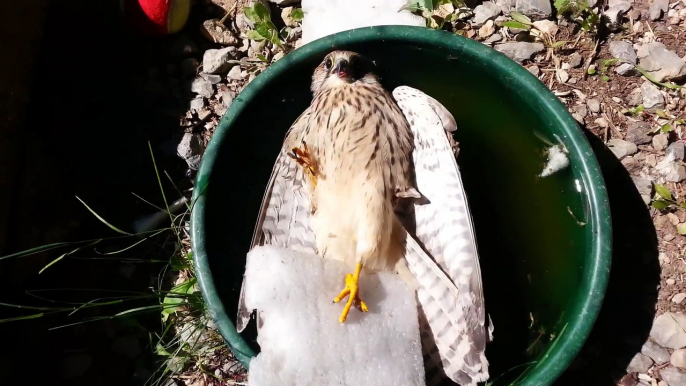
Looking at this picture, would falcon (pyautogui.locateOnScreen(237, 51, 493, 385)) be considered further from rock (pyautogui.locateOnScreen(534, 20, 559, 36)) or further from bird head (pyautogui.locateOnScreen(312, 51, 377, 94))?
rock (pyautogui.locateOnScreen(534, 20, 559, 36))

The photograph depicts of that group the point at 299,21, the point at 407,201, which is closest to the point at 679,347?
the point at 407,201

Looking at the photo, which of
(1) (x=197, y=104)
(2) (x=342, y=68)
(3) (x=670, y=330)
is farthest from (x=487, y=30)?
(3) (x=670, y=330)

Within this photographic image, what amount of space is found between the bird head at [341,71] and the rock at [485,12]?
64cm

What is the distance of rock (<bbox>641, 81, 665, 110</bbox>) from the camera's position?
2.68 m

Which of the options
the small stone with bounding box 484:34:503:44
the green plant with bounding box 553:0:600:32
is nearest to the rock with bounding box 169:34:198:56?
the small stone with bounding box 484:34:503:44

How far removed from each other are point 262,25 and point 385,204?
1.11m

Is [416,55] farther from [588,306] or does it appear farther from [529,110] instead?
[588,306]

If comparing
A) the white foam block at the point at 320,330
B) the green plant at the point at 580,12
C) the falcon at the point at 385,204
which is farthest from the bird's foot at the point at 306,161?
the green plant at the point at 580,12

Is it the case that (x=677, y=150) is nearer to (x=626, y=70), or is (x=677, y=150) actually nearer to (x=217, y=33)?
(x=626, y=70)

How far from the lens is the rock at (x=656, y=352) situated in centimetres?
235

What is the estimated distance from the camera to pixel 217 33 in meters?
2.91

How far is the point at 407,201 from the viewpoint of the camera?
7.75ft

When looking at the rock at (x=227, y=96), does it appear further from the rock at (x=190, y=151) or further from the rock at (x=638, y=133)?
the rock at (x=638, y=133)

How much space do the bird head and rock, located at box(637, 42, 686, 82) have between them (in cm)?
120
